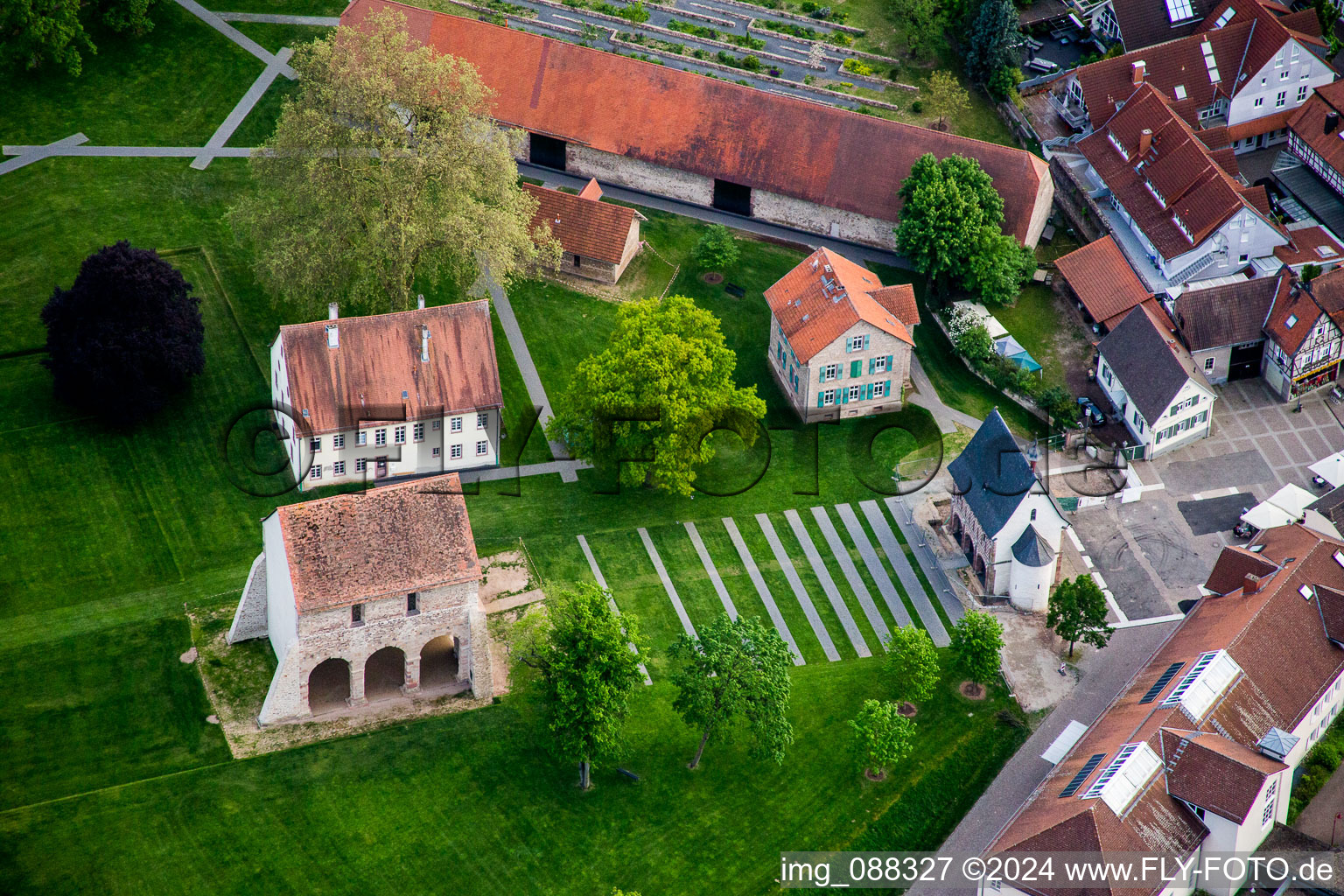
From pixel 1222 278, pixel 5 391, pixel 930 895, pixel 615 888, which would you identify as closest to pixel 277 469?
pixel 5 391

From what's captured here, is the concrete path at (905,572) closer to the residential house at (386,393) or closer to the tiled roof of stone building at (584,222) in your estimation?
the residential house at (386,393)

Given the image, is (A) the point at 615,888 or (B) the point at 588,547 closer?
(A) the point at 615,888

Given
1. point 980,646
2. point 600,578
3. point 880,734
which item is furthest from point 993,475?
point 600,578

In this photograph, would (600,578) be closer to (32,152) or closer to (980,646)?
(980,646)

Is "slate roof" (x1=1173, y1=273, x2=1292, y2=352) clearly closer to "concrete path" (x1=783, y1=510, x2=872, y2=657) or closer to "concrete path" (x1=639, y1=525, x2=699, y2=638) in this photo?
"concrete path" (x1=783, y1=510, x2=872, y2=657)

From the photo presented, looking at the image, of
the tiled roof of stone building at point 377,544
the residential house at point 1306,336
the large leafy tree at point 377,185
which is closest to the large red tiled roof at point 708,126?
the large leafy tree at point 377,185

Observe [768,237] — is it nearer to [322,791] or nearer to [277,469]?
[277,469]
